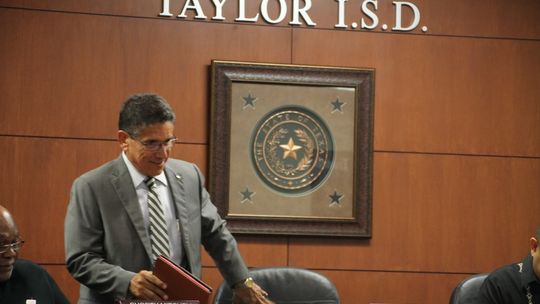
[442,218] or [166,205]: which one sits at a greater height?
[166,205]

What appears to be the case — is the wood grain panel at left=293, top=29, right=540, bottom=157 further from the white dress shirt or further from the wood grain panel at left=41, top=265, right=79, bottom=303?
the white dress shirt

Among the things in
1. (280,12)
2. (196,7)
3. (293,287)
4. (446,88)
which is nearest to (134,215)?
(293,287)

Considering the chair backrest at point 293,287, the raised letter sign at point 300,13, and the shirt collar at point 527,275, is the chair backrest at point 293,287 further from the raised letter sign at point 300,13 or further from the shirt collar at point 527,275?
the raised letter sign at point 300,13

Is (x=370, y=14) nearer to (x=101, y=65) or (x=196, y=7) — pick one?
(x=196, y=7)

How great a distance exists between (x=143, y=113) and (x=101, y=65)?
1.76m

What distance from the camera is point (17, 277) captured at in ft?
11.1

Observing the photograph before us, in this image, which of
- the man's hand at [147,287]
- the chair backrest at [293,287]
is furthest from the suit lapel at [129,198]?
the chair backrest at [293,287]

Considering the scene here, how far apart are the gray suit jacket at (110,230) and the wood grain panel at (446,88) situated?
1.89m

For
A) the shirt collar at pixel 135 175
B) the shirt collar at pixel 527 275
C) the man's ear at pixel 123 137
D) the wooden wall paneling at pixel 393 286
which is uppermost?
the man's ear at pixel 123 137

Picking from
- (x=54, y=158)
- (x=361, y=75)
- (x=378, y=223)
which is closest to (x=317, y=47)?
(x=361, y=75)

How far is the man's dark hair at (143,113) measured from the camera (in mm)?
3248

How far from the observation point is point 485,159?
5.21 metres

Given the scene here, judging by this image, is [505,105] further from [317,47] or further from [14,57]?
[14,57]

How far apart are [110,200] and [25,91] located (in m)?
1.72
